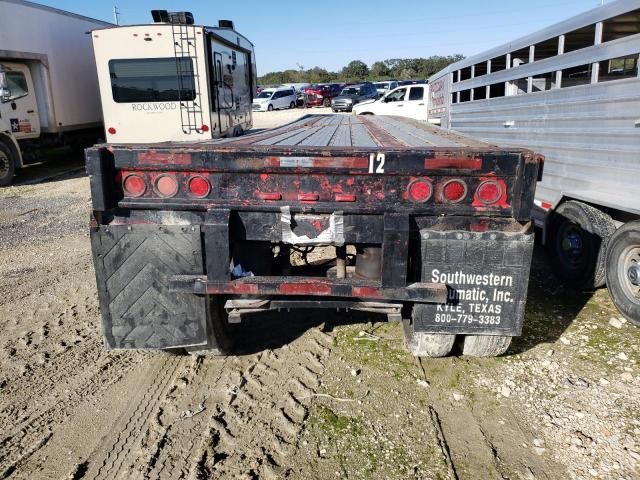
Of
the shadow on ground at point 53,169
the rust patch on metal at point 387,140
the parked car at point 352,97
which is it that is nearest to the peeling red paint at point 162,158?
the rust patch on metal at point 387,140

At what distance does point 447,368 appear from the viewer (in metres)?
3.65

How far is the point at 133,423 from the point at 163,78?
8.84 metres

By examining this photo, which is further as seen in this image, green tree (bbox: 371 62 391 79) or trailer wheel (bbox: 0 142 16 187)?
green tree (bbox: 371 62 391 79)

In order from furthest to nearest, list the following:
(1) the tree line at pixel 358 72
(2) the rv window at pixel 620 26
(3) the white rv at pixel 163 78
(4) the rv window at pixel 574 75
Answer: (1) the tree line at pixel 358 72 < (3) the white rv at pixel 163 78 < (4) the rv window at pixel 574 75 < (2) the rv window at pixel 620 26

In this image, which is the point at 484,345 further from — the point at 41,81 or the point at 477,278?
the point at 41,81

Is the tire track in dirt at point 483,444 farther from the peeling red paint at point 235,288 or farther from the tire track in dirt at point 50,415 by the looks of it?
the tire track in dirt at point 50,415

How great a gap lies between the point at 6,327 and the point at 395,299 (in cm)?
351

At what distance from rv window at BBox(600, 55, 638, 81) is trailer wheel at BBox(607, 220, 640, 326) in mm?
Answer: 1521

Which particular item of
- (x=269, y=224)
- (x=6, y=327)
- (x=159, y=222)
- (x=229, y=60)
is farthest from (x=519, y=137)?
(x=229, y=60)

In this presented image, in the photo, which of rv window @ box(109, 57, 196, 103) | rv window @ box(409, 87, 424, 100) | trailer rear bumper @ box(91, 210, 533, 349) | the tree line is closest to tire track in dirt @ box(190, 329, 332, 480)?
trailer rear bumper @ box(91, 210, 533, 349)

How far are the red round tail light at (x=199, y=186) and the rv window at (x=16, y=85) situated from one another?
11.6 metres

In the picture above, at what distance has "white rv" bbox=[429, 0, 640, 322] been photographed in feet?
14.0

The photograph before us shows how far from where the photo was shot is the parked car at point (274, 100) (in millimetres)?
34031

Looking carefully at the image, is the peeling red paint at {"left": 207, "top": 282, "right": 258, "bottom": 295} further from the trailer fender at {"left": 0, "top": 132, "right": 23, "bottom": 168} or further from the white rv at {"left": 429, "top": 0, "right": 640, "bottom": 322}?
the trailer fender at {"left": 0, "top": 132, "right": 23, "bottom": 168}
